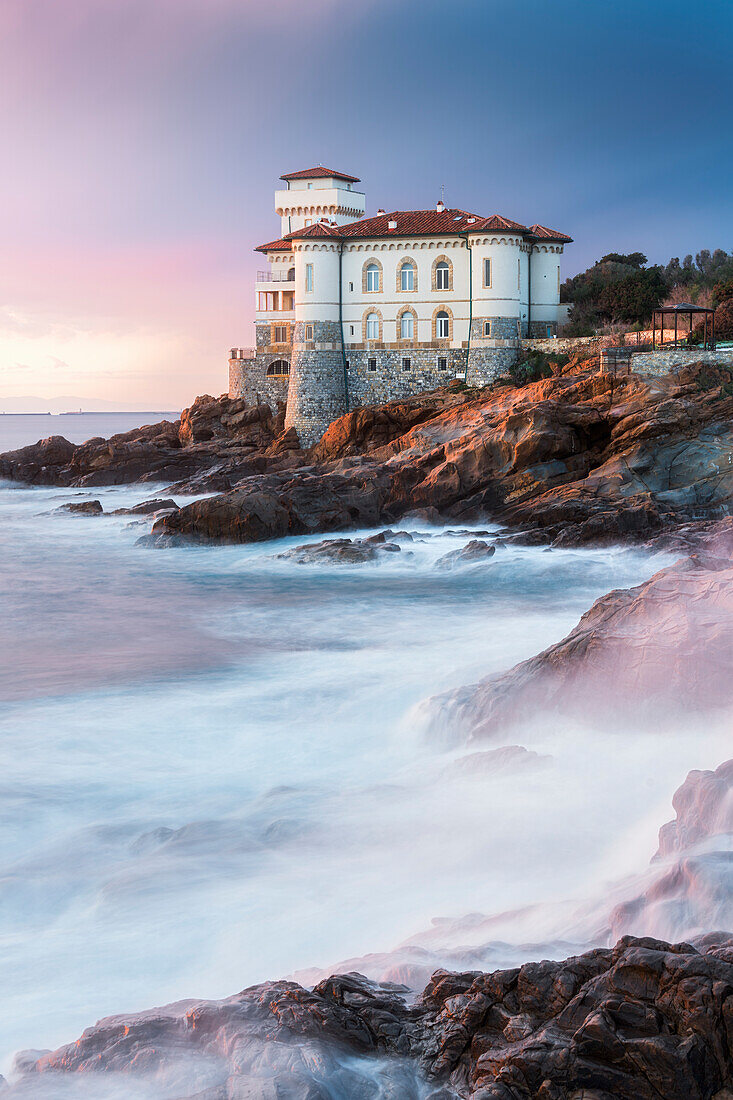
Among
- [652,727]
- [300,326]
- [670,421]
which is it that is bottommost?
[652,727]

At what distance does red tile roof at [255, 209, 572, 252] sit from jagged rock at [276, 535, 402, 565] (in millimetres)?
20849

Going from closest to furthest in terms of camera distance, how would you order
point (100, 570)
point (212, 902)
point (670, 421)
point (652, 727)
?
point (212, 902), point (652, 727), point (100, 570), point (670, 421)

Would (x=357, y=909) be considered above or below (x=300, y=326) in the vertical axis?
below

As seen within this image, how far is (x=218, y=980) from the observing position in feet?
18.5

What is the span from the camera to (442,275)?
40719 mm

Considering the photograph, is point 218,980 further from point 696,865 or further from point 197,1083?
point 696,865

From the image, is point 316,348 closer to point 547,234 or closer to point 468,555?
point 547,234

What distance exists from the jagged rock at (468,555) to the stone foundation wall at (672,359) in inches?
493

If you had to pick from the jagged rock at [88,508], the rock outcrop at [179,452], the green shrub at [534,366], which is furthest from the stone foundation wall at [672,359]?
the jagged rock at [88,508]

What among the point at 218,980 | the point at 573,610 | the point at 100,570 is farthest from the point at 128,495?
the point at 218,980

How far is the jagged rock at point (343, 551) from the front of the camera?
22.3 m

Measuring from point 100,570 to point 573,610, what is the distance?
11768mm

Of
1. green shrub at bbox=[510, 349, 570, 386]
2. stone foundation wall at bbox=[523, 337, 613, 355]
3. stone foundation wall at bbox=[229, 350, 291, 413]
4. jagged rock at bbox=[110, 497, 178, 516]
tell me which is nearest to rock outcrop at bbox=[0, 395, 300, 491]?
stone foundation wall at bbox=[229, 350, 291, 413]

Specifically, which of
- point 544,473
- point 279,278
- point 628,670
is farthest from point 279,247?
point 628,670
